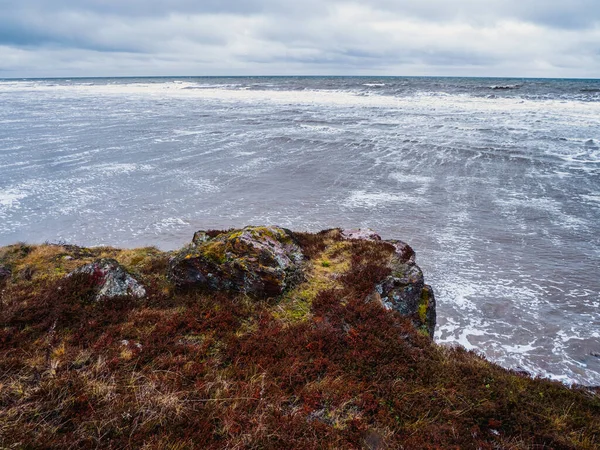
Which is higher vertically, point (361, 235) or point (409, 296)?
point (361, 235)

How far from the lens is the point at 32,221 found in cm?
1323

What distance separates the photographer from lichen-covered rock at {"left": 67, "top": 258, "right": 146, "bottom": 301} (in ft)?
21.4

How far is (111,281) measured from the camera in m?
6.67

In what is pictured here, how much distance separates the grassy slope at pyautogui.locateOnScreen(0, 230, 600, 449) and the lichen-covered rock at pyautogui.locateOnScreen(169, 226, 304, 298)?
31 cm

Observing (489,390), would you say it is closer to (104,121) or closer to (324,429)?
(324,429)

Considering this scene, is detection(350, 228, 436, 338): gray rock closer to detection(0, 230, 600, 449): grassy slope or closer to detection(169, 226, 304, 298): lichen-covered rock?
detection(0, 230, 600, 449): grassy slope

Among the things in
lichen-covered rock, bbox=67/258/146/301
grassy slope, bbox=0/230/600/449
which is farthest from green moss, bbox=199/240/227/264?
lichen-covered rock, bbox=67/258/146/301

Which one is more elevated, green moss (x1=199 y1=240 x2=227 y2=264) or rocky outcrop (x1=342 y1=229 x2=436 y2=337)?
green moss (x1=199 y1=240 x2=227 y2=264)

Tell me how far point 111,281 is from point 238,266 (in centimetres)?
234

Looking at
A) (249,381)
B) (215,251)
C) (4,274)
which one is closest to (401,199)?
(215,251)

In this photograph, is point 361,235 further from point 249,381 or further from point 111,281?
point 111,281

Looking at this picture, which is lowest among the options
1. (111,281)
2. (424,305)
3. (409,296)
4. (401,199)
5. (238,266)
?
(424,305)

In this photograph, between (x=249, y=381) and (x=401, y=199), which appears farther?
(x=401, y=199)

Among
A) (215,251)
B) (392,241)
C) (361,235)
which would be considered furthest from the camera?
(361,235)
